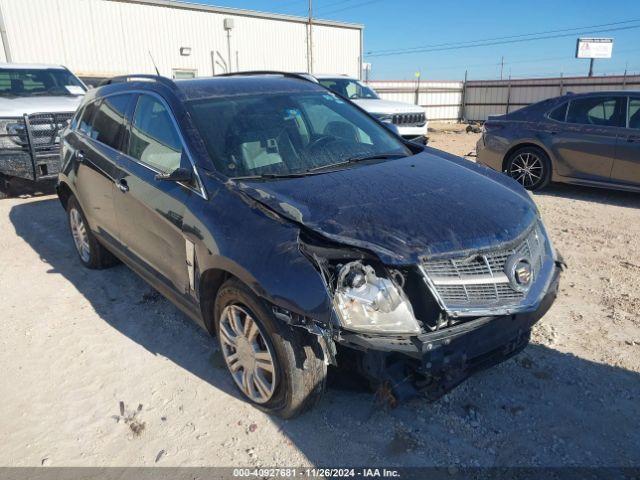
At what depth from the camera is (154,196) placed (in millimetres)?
3330

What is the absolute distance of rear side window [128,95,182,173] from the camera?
3.25 m

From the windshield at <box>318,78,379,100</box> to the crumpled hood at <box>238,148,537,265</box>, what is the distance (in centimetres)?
882

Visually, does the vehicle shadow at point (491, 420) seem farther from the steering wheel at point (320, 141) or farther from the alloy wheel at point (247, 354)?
the steering wheel at point (320, 141)

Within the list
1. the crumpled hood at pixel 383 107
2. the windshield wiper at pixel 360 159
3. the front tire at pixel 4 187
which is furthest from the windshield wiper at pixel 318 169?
the crumpled hood at pixel 383 107

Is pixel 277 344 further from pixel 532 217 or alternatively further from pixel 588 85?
pixel 588 85

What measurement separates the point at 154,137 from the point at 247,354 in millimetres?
1718

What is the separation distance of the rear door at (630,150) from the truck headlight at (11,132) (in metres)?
8.71

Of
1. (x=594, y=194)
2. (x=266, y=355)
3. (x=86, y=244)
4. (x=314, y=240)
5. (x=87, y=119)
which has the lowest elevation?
(x=594, y=194)

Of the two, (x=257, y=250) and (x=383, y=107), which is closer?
(x=257, y=250)

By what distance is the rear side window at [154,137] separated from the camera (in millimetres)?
3252

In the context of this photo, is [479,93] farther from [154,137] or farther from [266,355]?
[266,355]

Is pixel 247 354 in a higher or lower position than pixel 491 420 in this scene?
higher

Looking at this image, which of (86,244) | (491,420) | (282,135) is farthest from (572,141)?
(86,244)

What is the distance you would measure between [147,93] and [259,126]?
992 mm
